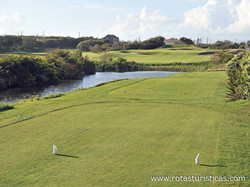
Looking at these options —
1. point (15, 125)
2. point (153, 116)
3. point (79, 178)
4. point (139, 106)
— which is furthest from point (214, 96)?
point (79, 178)

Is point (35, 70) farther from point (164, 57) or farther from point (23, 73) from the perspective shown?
point (164, 57)

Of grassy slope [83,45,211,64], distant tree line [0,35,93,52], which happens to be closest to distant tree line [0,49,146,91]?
grassy slope [83,45,211,64]

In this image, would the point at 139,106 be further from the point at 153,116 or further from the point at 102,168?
the point at 102,168

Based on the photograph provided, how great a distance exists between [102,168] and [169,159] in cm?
297

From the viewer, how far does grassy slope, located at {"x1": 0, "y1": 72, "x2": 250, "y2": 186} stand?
10.8m

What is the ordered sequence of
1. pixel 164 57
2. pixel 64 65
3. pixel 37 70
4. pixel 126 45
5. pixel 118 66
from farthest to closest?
pixel 126 45 < pixel 164 57 < pixel 118 66 < pixel 64 65 < pixel 37 70

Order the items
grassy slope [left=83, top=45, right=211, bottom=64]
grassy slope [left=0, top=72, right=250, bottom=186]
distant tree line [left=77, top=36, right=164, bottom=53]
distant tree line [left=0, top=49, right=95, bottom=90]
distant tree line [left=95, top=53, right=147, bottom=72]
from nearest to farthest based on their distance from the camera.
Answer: grassy slope [left=0, top=72, right=250, bottom=186], distant tree line [left=0, top=49, right=95, bottom=90], distant tree line [left=95, top=53, right=147, bottom=72], grassy slope [left=83, top=45, right=211, bottom=64], distant tree line [left=77, top=36, right=164, bottom=53]

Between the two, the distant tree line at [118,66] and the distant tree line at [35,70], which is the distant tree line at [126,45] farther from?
the distant tree line at [35,70]

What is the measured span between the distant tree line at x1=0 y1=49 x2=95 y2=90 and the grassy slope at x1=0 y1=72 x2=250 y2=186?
29608 millimetres

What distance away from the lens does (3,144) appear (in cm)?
1422

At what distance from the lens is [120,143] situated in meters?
14.1

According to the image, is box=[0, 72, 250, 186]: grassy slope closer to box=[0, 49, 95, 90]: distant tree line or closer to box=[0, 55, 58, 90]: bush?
box=[0, 55, 58, 90]: bush

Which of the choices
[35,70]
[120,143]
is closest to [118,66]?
[35,70]

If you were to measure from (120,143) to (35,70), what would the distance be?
45208 mm
